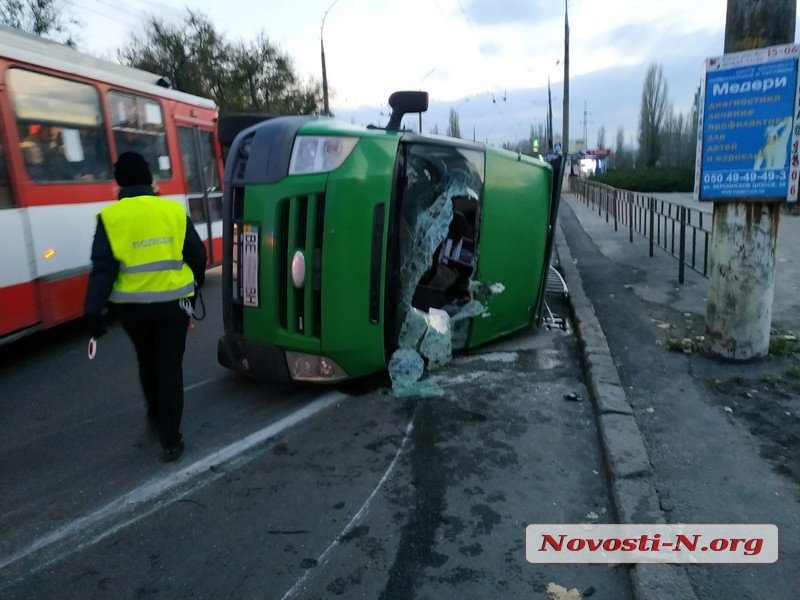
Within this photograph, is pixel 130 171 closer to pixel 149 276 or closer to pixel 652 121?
pixel 149 276

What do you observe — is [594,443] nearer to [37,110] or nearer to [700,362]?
[700,362]

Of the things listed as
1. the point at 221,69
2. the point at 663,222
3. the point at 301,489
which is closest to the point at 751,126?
the point at 301,489

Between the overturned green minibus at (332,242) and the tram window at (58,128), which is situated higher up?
the tram window at (58,128)

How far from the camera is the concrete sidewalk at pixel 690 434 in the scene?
2.68 meters

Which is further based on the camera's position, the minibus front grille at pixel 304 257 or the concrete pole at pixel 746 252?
the concrete pole at pixel 746 252

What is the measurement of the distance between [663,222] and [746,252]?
929 centimetres

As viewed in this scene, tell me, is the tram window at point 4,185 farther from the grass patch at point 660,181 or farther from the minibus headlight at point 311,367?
the grass patch at point 660,181

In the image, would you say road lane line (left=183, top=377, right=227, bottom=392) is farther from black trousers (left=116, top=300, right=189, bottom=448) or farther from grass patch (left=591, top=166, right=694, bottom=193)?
grass patch (left=591, top=166, right=694, bottom=193)

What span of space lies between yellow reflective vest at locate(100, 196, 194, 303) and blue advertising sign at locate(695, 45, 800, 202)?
4.16m

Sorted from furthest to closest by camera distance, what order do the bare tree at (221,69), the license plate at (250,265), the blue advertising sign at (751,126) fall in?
the bare tree at (221,69) → the blue advertising sign at (751,126) → the license plate at (250,265)

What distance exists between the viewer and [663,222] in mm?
13734

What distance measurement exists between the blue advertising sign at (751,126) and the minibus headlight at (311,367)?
3.38 m

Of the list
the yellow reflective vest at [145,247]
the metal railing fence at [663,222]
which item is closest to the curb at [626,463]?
the yellow reflective vest at [145,247]

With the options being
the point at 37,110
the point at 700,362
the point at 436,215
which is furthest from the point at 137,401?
the point at 700,362
